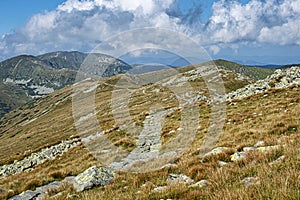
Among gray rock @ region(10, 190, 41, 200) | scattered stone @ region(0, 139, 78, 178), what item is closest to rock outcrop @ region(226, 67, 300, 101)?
scattered stone @ region(0, 139, 78, 178)

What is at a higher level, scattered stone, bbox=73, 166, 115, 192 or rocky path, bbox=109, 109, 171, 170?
scattered stone, bbox=73, 166, 115, 192

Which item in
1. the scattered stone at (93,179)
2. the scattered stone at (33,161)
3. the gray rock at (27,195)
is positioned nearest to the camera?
the scattered stone at (93,179)

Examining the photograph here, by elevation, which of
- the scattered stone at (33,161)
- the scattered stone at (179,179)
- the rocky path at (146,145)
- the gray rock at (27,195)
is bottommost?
the scattered stone at (33,161)

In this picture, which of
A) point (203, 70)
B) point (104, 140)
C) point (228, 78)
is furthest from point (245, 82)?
point (104, 140)

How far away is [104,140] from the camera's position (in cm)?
3067

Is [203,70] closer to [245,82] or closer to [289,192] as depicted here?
[245,82]

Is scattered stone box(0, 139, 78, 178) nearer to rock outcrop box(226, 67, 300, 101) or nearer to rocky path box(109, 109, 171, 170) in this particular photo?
rocky path box(109, 109, 171, 170)

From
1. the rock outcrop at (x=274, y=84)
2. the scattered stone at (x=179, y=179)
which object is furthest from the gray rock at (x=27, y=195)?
the rock outcrop at (x=274, y=84)

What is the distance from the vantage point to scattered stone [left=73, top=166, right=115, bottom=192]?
35.6 ft

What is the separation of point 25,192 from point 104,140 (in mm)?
18448

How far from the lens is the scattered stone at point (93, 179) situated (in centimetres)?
1084

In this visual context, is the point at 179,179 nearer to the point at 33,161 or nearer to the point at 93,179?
the point at 93,179

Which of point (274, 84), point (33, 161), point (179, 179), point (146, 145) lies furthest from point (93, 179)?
point (274, 84)

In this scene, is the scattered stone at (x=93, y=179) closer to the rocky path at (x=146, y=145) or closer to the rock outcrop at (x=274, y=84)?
the rocky path at (x=146, y=145)
